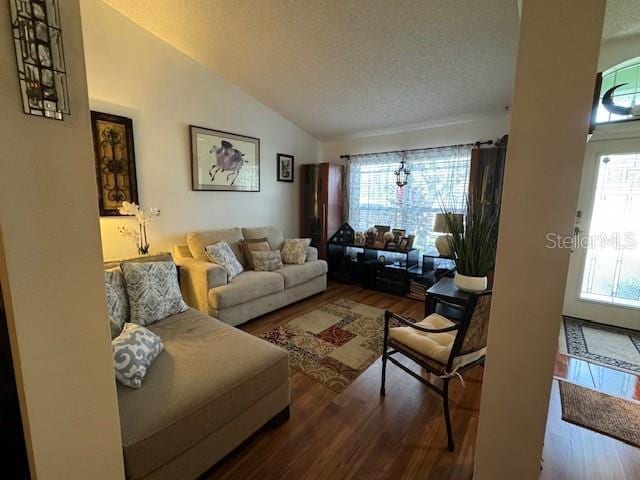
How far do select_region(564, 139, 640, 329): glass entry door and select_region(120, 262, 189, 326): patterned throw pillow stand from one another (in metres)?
3.94

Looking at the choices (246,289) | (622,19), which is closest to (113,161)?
(246,289)

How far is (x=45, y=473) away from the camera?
792 millimetres

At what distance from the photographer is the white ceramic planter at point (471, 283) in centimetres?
212

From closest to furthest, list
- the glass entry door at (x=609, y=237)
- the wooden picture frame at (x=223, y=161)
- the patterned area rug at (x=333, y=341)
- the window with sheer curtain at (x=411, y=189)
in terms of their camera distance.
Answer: the patterned area rug at (x=333, y=341), the glass entry door at (x=609, y=237), the wooden picture frame at (x=223, y=161), the window with sheer curtain at (x=411, y=189)

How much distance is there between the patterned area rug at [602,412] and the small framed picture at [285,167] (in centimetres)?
394

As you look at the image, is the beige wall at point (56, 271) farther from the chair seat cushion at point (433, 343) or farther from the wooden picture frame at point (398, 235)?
the wooden picture frame at point (398, 235)

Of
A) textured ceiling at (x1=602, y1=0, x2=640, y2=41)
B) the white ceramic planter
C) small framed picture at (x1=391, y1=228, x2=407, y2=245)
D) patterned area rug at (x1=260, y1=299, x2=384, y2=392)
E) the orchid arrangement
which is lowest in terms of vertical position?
patterned area rug at (x1=260, y1=299, x2=384, y2=392)

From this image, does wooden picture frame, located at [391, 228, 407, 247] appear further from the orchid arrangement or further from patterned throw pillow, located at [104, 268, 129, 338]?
patterned throw pillow, located at [104, 268, 129, 338]

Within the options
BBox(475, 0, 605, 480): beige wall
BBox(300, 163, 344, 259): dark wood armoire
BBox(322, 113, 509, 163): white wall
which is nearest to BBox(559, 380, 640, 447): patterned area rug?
BBox(475, 0, 605, 480): beige wall

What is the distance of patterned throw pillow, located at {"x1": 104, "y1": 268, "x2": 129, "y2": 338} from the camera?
75.2 inches

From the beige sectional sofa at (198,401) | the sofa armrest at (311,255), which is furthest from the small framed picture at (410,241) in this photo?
the beige sectional sofa at (198,401)

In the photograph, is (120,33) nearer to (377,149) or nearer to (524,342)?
(377,149)

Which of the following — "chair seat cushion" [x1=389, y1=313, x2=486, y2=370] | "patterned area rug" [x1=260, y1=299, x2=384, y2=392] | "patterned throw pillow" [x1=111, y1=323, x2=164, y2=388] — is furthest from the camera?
"patterned area rug" [x1=260, y1=299, x2=384, y2=392]

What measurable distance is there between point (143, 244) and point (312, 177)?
8.66 ft
